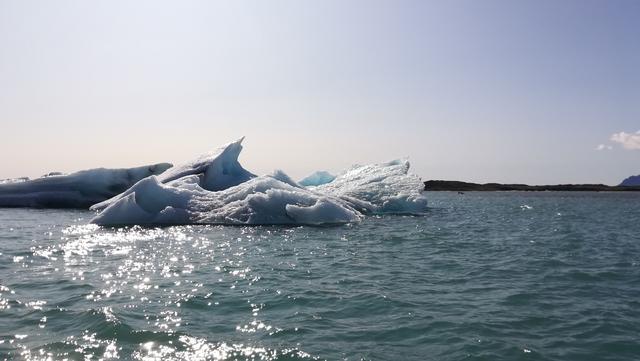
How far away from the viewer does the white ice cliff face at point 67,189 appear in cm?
3400

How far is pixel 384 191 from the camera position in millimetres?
29203

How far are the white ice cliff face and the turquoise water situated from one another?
60.2ft

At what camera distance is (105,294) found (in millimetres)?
9047

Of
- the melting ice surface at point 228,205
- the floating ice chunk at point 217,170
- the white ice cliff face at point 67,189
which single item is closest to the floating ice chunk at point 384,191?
the melting ice surface at point 228,205

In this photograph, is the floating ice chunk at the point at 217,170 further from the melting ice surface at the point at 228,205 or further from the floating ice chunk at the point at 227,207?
the floating ice chunk at the point at 227,207

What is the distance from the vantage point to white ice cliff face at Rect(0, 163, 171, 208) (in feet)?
112

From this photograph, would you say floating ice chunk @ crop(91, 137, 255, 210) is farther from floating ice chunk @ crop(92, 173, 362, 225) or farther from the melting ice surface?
floating ice chunk @ crop(92, 173, 362, 225)

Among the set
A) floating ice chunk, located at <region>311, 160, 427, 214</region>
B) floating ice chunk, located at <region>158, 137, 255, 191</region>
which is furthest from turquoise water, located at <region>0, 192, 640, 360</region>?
floating ice chunk, located at <region>158, 137, 255, 191</region>

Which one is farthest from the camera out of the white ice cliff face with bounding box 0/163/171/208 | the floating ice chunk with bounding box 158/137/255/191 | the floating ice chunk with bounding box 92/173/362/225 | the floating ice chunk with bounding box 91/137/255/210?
the white ice cliff face with bounding box 0/163/171/208

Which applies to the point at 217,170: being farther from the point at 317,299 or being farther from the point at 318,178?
the point at 317,299

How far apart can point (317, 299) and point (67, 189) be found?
31.4 meters

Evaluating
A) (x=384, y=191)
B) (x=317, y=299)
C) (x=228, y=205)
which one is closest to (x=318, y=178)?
(x=384, y=191)

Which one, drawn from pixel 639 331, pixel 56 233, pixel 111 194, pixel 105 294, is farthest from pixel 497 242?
pixel 111 194

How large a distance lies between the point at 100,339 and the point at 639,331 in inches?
308
